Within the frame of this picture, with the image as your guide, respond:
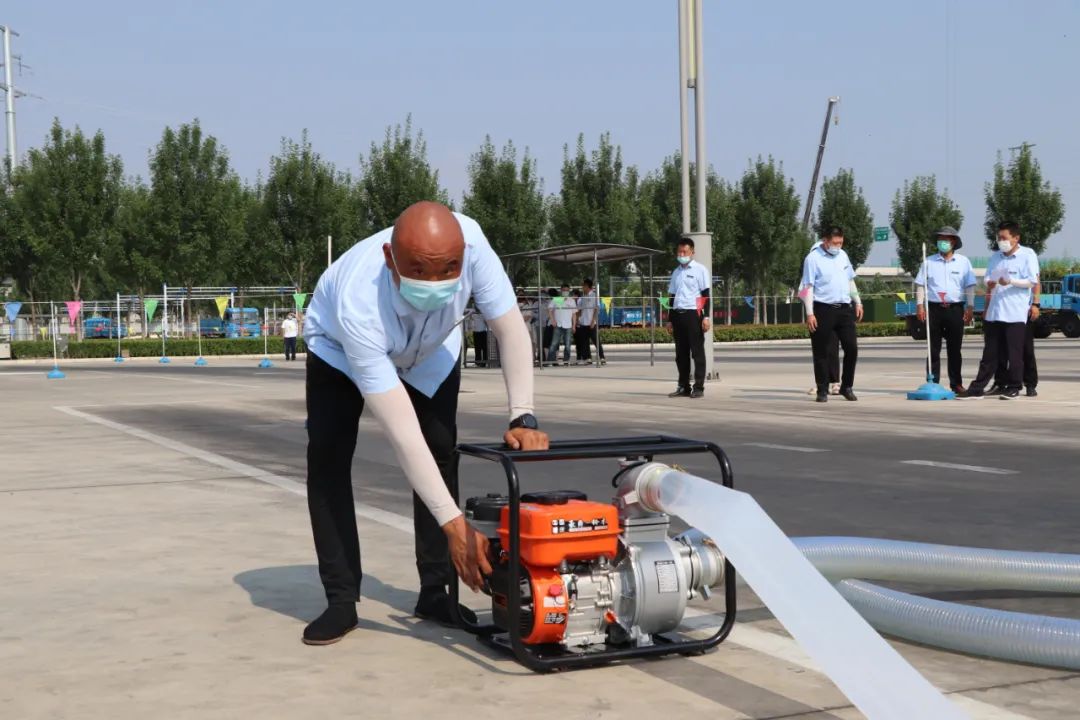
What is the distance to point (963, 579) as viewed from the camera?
496cm

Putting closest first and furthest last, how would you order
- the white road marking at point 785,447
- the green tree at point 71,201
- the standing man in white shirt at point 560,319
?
1. the white road marking at point 785,447
2. the standing man in white shirt at point 560,319
3. the green tree at point 71,201

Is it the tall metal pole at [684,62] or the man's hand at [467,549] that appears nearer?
the man's hand at [467,549]

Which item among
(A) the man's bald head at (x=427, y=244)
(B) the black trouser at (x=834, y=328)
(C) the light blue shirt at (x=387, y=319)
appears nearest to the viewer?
(A) the man's bald head at (x=427, y=244)

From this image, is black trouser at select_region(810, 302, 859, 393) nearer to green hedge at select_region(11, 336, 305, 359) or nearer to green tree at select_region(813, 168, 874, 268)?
green hedge at select_region(11, 336, 305, 359)

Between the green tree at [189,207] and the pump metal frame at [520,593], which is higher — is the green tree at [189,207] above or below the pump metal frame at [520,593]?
above

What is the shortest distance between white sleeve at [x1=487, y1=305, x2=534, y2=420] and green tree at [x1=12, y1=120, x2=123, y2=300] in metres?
52.9

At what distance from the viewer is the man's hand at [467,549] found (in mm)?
4117

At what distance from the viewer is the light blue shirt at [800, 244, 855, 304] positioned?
50.3 ft

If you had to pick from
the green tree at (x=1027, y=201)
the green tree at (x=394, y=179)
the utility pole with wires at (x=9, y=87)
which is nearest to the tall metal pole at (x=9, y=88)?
the utility pole with wires at (x=9, y=87)

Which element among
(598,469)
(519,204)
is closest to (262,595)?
(598,469)

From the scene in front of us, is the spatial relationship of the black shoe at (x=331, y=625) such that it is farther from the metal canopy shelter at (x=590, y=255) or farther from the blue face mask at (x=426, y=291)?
the metal canopy shelter at (x=590, y=255)

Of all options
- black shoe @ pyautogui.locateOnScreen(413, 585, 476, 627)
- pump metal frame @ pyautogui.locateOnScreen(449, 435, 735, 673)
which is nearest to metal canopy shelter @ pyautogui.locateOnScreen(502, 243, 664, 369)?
black shoe @ pyautogui.locateOnScreen(413, 585, 476, 627)

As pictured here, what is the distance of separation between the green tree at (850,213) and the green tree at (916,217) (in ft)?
6.08

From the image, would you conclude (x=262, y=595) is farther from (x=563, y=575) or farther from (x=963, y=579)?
(x=963, y=579)
